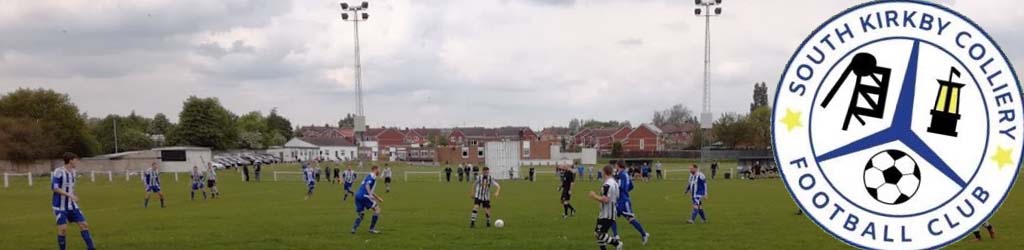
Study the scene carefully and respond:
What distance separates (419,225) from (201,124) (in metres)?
99.8

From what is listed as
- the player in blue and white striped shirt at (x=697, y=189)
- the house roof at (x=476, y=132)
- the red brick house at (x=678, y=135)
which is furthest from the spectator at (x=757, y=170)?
the house roof at (x=476, y=132)

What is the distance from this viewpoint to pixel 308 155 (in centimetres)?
13850

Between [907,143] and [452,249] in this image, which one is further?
[452,249]

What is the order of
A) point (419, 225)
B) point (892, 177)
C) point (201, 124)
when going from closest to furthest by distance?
point (892, 177), point (419, 225), point (201, 124)

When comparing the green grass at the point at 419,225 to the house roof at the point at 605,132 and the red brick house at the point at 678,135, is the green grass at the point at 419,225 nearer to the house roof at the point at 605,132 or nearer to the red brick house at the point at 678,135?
the house roof at the point at 605,132

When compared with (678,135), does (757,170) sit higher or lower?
lower

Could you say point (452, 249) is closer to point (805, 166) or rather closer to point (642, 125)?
point (805, 166)

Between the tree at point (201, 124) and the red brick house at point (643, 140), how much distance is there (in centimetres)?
7023

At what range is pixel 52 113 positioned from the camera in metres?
91.1

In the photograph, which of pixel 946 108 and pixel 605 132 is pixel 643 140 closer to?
pixel 605 132

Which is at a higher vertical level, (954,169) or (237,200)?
(954,169)

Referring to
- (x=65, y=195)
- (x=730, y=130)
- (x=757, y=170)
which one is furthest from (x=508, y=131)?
(x=65, y=195)

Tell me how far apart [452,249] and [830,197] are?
1524 centimetres

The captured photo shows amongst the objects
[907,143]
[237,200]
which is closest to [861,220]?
[907,143]
